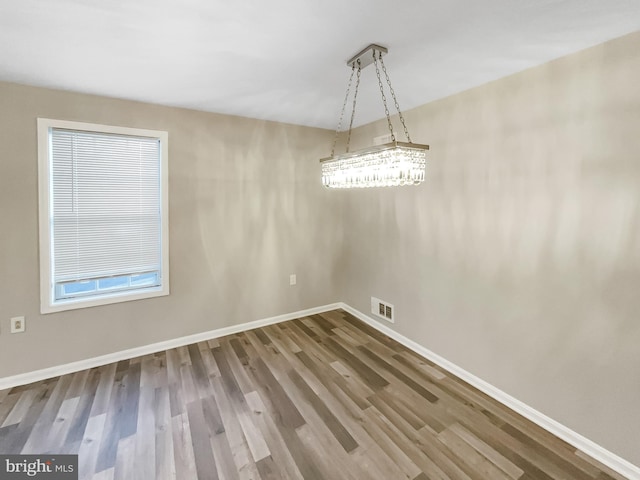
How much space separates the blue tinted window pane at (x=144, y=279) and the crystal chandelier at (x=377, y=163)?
2.07 meters

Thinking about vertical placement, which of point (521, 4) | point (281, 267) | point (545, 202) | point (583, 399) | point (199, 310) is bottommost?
point (583, 399)

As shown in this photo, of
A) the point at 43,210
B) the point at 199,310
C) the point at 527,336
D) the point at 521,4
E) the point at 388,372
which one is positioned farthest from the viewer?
the point at 199,310

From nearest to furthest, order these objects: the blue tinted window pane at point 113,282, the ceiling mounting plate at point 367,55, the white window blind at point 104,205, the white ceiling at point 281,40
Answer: the white ceiling at point 281,40 → the ceiling mounting plate at point 367,55 → the white window blind at point 104,205 → the blue tinted window pane at point 113,282

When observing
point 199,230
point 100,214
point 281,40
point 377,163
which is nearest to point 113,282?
point 100,214

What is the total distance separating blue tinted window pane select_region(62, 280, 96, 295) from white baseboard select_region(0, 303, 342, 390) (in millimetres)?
612

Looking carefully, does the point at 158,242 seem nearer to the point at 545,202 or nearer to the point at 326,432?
the point at 326,432

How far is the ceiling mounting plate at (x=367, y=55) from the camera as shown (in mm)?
1712

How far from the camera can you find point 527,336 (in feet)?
6.63

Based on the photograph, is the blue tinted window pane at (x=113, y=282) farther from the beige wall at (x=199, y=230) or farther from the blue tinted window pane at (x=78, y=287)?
the beige wall at (x=199, y=230)

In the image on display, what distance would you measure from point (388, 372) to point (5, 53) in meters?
3.56

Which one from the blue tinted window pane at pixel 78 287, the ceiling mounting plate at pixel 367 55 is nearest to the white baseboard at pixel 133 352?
the blue tinted window pane at pixel 78 287

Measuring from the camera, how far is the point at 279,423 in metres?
1.93

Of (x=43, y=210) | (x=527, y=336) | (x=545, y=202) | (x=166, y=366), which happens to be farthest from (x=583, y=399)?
(x=43, y=210)

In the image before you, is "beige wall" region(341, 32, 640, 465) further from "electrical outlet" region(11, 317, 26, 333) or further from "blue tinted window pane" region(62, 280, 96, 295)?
"electrical outlet" region(11, 317, 26, 333)
